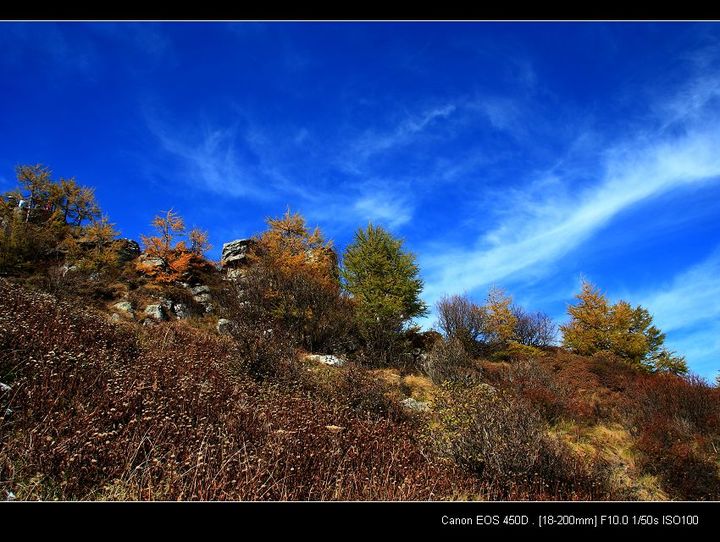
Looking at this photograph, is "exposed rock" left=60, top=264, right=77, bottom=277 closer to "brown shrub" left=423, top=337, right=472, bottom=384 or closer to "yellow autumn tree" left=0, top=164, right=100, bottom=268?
"yellow autumn tree" left=0, top=164, right=100, bottom=268

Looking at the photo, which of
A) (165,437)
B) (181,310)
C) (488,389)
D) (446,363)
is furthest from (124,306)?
(165,437)

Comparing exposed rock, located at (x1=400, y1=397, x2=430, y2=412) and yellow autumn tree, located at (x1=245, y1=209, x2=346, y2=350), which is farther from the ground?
yellow autumn tree, located at (x1=245, y1=209, x2=346, y2=350)

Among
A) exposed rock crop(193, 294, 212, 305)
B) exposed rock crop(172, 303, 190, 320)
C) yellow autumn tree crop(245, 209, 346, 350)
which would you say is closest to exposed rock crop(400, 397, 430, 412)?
yellow autumn tree crop(245, 209, 346, 350)

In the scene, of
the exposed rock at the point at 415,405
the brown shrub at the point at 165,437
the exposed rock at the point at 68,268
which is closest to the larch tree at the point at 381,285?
the exposed rock at the point at 415,405

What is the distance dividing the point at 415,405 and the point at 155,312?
15276 mm

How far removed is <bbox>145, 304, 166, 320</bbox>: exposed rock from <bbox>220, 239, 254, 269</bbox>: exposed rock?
42.5ft

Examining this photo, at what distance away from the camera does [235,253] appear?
3409 cm

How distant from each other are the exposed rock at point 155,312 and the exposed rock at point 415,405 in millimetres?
14386

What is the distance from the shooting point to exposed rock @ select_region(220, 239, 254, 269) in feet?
109

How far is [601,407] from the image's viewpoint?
11.3m

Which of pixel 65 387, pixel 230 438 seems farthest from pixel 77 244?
pixel 230 438

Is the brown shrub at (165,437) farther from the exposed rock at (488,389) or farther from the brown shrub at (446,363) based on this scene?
the brown shrub at (446,363)

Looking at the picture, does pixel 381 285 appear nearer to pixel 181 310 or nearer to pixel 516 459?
pixel 181 310

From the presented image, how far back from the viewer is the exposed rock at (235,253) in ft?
109
